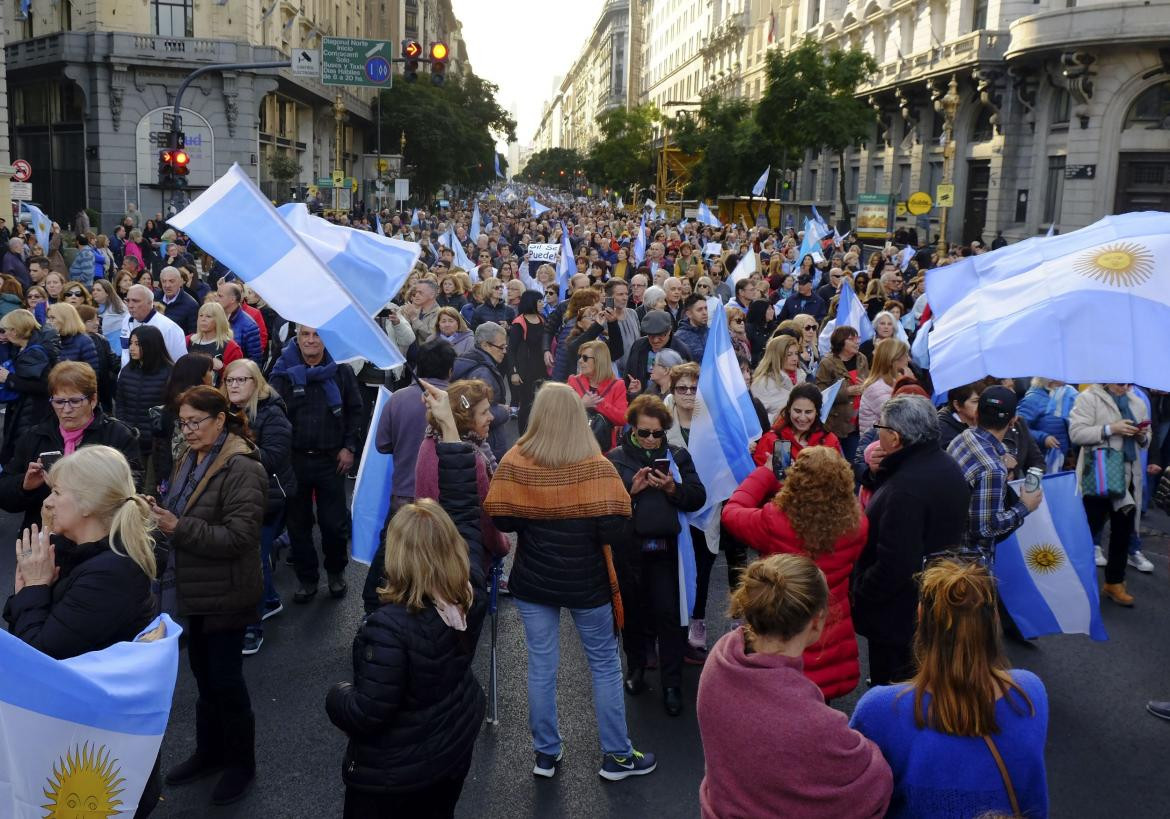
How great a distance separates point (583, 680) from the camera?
19.7 ft

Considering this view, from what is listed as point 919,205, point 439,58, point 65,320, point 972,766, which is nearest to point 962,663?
point 972,766

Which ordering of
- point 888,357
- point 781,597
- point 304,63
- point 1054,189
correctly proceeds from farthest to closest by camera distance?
1. point 1054,189
2. point 304,63
3. point 888,357
4. point 781,597

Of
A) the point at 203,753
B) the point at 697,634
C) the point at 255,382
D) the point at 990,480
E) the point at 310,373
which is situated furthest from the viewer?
the point at 310,373

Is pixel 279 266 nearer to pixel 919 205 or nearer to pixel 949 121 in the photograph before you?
pixel 919 205

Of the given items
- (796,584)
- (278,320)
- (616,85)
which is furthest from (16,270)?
(616,85)

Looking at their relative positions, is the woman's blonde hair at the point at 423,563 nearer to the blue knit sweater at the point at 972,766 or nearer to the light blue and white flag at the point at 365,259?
the blue knit sweater at the point at 972,766

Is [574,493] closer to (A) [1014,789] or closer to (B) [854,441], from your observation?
(A) [1014,789]

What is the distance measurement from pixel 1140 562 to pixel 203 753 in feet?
22.4

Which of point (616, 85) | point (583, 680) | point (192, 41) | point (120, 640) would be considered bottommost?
point (583, 680)

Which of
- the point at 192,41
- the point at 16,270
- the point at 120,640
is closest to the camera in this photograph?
the point at 120,640

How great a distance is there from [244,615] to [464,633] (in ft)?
4.93

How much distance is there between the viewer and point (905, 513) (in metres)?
4.54

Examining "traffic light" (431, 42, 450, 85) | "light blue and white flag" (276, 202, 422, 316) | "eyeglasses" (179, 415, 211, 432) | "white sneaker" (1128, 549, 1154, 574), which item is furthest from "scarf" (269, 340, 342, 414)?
"traffic light" (431, 42, 450, 85)

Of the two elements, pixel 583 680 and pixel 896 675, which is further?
pixel 583 680
